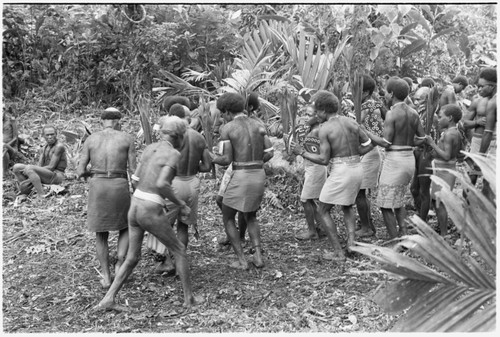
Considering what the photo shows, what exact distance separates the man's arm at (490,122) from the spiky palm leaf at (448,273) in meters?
4.07

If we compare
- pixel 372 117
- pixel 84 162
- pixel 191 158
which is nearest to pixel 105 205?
pixel 84 162

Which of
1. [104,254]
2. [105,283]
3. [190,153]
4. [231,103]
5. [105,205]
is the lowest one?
[105,283]

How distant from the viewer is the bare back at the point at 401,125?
20.1 feet

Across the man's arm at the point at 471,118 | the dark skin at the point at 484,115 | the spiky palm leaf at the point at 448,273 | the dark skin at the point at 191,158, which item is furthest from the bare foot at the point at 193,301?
the man's arm at the point at 471,118

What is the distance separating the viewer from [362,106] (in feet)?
22.7

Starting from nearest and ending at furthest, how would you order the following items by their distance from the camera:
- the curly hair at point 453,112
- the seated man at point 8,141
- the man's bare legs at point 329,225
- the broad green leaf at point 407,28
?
1. the man's bare legs at point 329,225
2. the curly hair at point 453,112
3. the seated man at point 8,141
4. the broad green leaf at point 407,28

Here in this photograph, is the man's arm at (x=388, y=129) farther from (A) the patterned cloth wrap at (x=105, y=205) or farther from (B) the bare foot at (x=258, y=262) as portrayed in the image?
(A) the patterned cloth wrap at (x=105, y=205)

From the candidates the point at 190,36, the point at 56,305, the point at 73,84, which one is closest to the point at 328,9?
the point at 190,36

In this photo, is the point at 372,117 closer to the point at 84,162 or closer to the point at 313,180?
the point at 313,180

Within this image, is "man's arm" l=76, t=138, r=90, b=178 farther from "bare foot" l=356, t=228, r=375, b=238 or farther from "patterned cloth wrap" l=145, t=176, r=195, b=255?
"bare foot" l=356, t=228, r=375, b=238

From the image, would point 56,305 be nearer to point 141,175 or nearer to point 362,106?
point 141,175

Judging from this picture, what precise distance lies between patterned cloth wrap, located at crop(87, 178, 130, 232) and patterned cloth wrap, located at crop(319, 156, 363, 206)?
2.03 metres

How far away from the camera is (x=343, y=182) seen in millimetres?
5902

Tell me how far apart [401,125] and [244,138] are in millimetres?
1714
